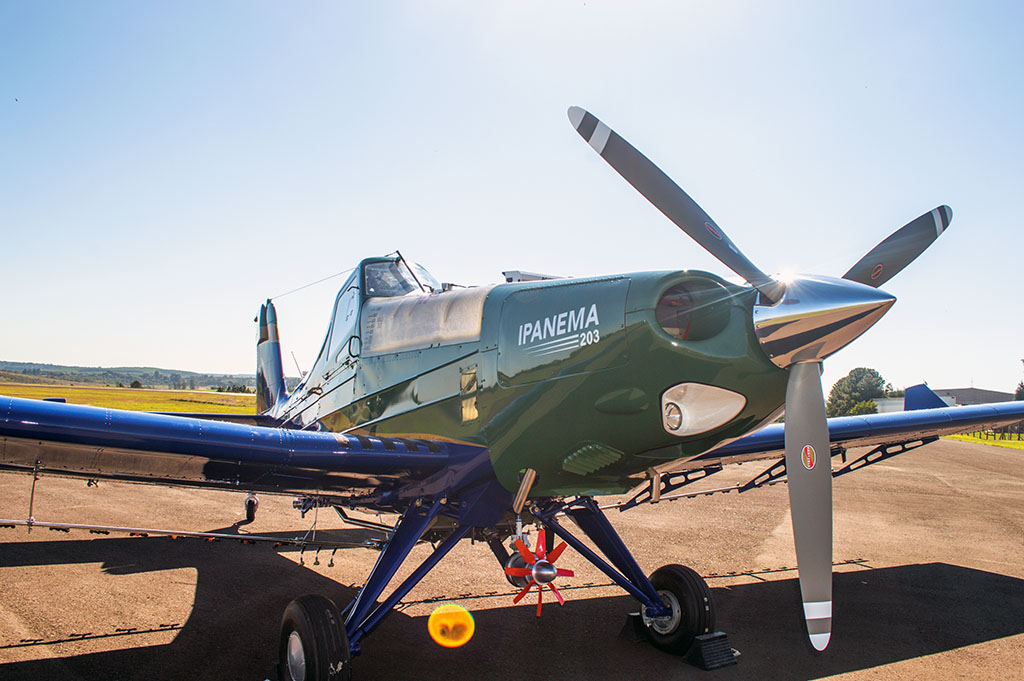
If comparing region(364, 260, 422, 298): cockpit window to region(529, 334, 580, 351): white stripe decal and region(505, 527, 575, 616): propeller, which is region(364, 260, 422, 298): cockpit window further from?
region(505, 527, 575, 616): propeller

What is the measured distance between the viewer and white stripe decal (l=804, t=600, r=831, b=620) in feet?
13.0

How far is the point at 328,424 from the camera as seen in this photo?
779 centimetres

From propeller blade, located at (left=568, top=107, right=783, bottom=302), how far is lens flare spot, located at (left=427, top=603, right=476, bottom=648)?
373 cm

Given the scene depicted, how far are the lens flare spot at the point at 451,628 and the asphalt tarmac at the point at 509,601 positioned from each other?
123mm

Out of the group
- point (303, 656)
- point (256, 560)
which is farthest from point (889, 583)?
point (256, 560)

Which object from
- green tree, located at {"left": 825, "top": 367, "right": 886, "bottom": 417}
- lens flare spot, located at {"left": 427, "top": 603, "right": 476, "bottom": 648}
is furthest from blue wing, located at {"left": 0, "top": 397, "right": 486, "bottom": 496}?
green tree, located at {"left": 825, "top": 367, "right": 886, "bottom": 417}

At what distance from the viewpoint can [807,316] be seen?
3.71 meters

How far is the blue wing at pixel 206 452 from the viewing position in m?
4.23

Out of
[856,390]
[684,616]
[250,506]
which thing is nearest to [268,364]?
[250,506]

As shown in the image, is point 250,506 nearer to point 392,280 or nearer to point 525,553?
point 392,280

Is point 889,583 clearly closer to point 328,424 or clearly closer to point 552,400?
point 552,400

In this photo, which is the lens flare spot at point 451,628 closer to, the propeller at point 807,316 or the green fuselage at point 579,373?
the green fuselage at point 579,373

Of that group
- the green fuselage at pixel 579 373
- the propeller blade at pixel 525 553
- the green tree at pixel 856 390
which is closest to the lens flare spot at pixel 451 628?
the propeller blade at pixel 525 553

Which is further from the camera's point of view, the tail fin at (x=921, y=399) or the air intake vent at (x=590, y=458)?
the tail fin at (x=921, y=399)
